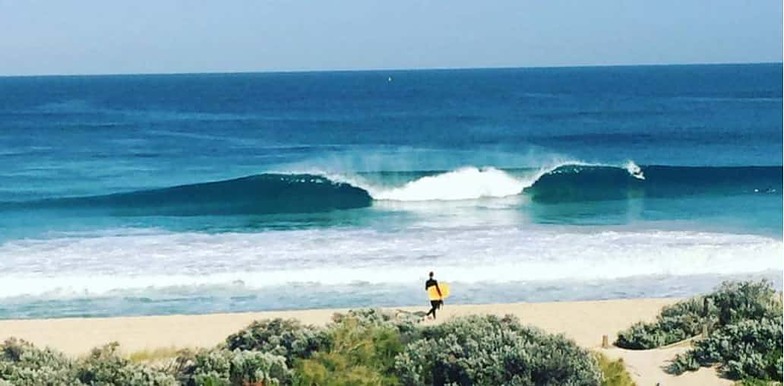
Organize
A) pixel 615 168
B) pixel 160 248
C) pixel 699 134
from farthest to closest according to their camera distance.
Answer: pixel 699 134
pixel 615 168
pixel 160 248

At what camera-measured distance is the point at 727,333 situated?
10.1m

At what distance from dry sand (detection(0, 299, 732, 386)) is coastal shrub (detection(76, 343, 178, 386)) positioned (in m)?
3.17

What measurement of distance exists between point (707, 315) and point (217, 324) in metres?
6.02

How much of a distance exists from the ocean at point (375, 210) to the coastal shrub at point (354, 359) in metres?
5.56

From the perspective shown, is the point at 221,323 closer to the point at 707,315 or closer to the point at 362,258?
the point at 362,258

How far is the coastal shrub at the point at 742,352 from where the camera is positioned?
9312mm

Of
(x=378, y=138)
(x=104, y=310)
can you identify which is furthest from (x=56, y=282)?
(x=378, y=138)

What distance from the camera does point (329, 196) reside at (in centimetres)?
2788

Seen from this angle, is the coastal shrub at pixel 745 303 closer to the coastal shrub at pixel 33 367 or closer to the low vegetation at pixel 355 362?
the low vegetation at pixel 355 362

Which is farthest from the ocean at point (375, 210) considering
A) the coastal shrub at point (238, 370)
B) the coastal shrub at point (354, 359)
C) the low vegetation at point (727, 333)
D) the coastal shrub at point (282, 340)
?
the coastal shrub at point (238, 370)

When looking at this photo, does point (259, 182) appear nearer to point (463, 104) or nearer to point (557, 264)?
point (557, 264)

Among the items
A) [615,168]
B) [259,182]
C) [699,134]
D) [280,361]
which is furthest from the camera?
[699,134]

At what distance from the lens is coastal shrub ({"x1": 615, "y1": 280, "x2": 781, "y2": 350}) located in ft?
36.2

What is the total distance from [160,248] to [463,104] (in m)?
47.6
